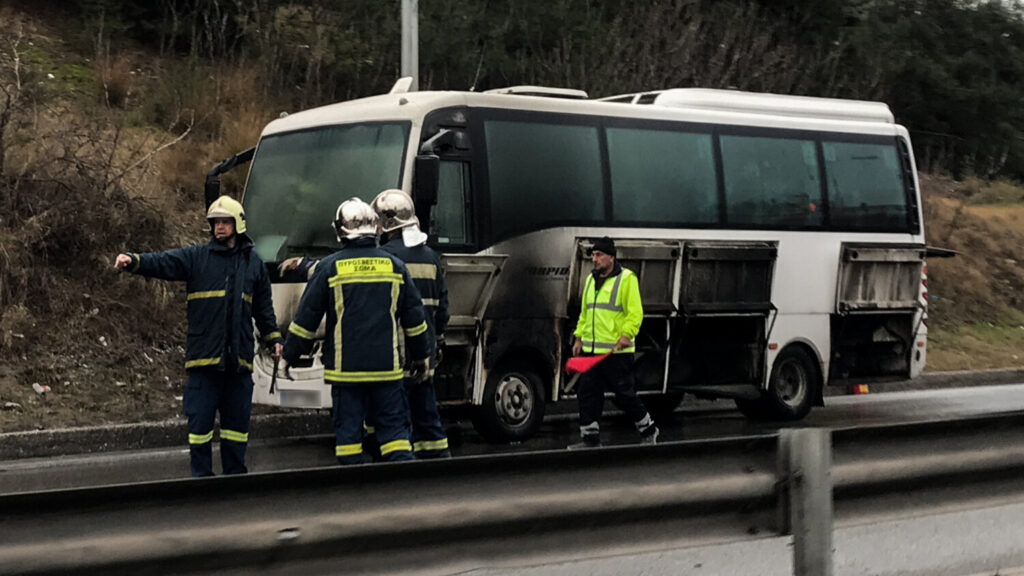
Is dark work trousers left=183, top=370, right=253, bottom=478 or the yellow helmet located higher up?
the yellow helmet

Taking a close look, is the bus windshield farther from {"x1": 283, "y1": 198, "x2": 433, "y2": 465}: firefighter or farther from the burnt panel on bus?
{"x1": 283, "y1": 198, "x2": 433, "y2": 465}: firefighter

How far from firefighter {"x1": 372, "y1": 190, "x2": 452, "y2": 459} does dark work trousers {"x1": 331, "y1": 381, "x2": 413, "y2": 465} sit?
0.84 metres

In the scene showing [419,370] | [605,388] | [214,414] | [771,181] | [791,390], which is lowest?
[791,390]

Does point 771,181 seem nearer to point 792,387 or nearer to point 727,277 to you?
point 727,277

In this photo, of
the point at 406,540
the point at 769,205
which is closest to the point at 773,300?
the point at 769,205

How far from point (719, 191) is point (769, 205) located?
759 millimetres

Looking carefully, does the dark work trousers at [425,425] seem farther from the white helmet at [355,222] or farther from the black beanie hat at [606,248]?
the black beanie hat at [606,248]

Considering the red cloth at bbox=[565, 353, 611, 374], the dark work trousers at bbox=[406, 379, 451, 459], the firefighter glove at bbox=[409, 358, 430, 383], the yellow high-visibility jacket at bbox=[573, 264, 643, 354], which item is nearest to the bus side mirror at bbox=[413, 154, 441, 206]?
the yellow high-visibility jacket at bbox=[573, 264, 643, 354]

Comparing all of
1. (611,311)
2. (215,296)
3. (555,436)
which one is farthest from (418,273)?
(555,436)

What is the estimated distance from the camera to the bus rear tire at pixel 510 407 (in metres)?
12.6

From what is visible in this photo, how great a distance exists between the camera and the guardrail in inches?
142

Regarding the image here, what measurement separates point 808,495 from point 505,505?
1060 mm

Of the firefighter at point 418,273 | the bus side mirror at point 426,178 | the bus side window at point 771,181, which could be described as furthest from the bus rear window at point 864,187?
the firefighter at point 418,273

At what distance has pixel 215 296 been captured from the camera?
871 cm
